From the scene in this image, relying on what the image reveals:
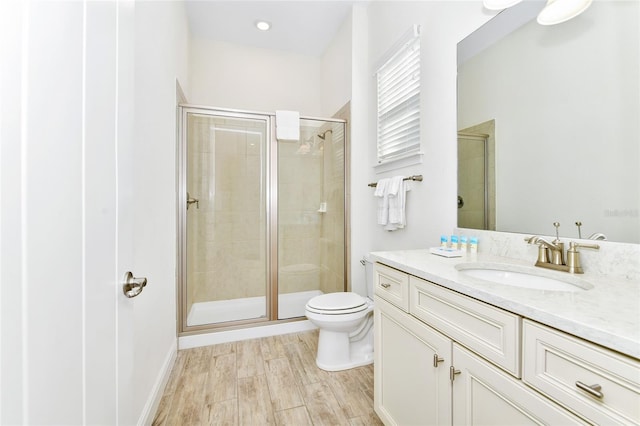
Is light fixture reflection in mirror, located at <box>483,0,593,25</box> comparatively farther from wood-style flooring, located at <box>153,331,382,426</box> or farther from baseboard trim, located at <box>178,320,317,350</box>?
baseboard trim, located at <box>178,320,317,350</box>

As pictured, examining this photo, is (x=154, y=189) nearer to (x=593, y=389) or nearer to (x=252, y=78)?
(x=593, y=389)

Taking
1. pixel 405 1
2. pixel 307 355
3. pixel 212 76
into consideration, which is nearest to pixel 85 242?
pixel 307 355

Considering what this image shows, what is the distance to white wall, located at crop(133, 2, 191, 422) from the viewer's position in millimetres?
1273

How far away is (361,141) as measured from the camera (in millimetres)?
2521

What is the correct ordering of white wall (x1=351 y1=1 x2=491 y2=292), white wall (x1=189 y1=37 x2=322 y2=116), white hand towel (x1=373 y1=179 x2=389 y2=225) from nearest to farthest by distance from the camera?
white wall (x1=351 y1=1 x2=491 y2=292), white hand towel (x1=373 y1=179 x2=389 y2=225), white wall (x1=189 y1=37 x2=322 y2=116)

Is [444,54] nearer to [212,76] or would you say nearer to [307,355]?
[307,355]

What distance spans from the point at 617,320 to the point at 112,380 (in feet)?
3.75

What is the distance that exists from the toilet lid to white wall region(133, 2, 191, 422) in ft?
3.14

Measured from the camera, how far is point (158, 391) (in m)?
1.53

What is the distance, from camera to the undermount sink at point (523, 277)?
0.93 m

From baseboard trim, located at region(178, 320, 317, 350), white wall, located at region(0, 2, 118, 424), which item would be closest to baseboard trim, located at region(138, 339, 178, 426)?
baseboard trim, located at region(178, 320, 317, 350)

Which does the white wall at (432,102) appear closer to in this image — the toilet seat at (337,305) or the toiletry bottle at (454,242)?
the toiletry bottle at (454,242)

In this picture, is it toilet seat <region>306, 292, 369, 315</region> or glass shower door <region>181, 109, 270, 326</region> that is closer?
toilet seat <region>306, 292, 369, 315</region>

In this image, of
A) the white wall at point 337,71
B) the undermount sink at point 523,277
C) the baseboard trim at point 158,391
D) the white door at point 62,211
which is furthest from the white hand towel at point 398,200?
the baseboard trim at point 158,391
